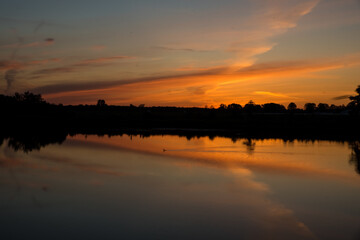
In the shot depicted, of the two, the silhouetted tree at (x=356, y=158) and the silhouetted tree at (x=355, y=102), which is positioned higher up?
the silhouetted tree at (x=355, y=102)

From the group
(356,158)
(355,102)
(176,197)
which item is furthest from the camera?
(355,102)

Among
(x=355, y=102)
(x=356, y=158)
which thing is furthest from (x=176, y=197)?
(x=355, y=102)

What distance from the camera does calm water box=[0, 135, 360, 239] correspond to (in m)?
11.2

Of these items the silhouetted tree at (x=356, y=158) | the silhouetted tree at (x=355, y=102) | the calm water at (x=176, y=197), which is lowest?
the calm water at (x=176, y=197)

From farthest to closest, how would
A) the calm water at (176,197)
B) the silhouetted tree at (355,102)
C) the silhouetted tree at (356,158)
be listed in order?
1. the silhouetted tree at (355,102)
2. the silhouetted tree at (356,158)
3. the calm water at (176,197)

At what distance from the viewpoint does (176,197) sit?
1505 centimetres

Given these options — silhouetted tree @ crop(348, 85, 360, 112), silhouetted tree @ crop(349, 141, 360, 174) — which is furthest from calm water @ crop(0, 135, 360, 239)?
silhouetted tree @ crop(348, 85, 360, 112)

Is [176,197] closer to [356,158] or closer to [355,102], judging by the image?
[356,158]

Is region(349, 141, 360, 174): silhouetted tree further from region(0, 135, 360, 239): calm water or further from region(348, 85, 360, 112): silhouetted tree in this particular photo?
region(348, 85, 360, 112): silhouetted tree

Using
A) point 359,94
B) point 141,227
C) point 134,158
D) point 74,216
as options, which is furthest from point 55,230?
point 359,94

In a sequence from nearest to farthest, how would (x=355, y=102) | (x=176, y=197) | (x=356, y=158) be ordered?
(x=176, y=197), (x=356, y=158), (x=355, y=102)

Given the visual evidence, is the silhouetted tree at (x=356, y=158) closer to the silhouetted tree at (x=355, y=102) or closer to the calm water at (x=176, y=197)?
the calm water at (x=176, y=197)

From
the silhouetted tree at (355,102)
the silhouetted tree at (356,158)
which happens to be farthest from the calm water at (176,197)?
the silhouetted tree at (355,102)

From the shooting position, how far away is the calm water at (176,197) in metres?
11.2
